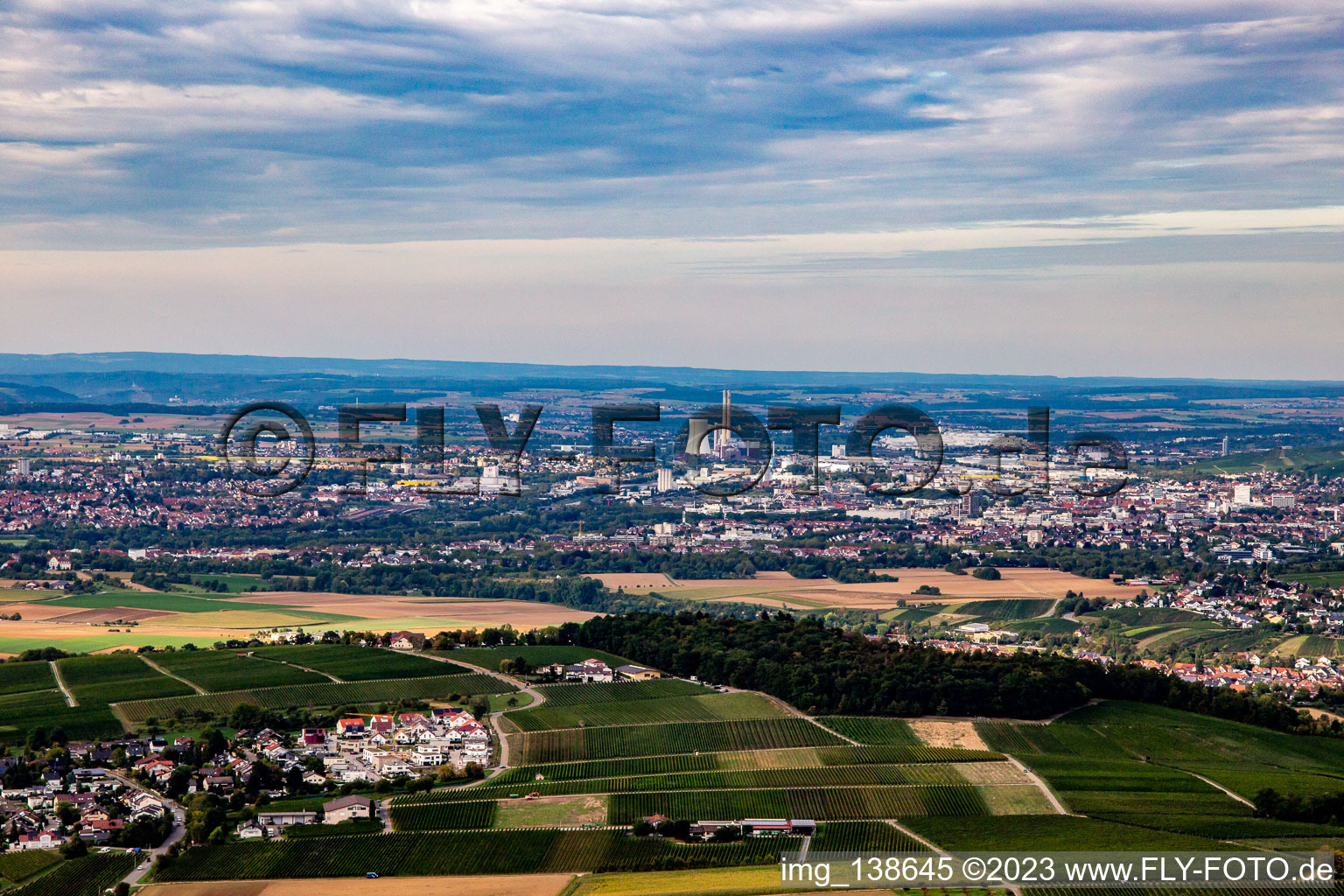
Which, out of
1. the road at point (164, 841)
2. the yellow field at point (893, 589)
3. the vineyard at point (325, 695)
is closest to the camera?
the road at point (164, 841)

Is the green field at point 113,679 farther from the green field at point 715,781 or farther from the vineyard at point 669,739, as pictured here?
the green field at point 715,781

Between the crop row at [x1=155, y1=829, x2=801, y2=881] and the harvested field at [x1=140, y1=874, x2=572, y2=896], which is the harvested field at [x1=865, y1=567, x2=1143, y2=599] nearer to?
the crop row at [x1=155, y1=829, x2=801, y2=881]

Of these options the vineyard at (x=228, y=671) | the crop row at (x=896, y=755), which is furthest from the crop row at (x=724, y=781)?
the vineyard at (x=228, y=671)

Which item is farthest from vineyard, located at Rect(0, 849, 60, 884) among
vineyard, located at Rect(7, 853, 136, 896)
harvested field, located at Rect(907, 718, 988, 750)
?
harvested field, located at Rect(907, 718, 988, 750)

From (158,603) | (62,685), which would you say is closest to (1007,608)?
(158,603)

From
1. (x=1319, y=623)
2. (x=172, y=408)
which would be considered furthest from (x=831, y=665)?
(x=172, y=408)

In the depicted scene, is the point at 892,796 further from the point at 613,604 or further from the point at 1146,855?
the point at 613,604
